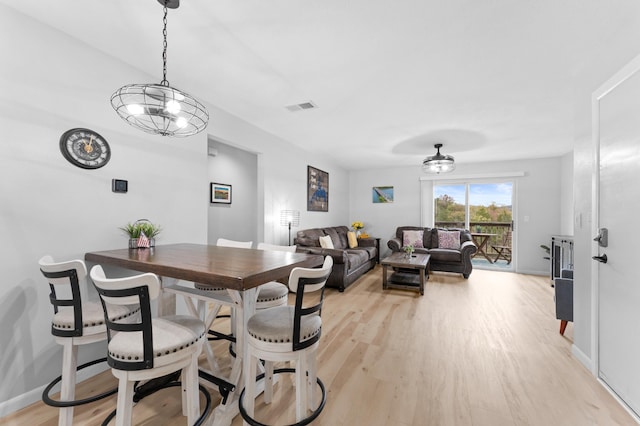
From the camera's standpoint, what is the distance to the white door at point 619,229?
1626mm

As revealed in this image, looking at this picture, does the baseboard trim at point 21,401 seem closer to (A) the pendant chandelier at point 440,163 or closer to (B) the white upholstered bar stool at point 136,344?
(B) the white upholstered bar stool at point 136,344

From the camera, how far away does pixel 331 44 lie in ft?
6.45

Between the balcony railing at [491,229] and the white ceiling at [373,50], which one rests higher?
the white ceiling at [373,50]

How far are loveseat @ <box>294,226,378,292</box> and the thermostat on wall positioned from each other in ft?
8.48

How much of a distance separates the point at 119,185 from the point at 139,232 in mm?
408

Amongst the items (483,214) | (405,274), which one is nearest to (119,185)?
(405,274)

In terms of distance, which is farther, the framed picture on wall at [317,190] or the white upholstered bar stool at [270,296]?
the framed picture on wall at [317,190]

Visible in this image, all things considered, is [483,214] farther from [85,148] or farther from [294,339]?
[85,148]

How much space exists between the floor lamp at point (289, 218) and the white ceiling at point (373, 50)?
5.21 ft

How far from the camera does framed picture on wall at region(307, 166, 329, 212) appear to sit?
5.26 metres

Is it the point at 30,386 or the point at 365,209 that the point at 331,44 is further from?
the point at 365,209

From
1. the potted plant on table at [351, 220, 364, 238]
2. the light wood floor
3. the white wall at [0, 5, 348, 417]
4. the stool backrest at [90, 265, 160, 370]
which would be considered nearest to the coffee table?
the light wood floor

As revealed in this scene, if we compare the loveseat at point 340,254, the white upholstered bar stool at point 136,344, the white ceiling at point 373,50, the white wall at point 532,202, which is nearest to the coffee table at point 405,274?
the loveseat at point 340,254

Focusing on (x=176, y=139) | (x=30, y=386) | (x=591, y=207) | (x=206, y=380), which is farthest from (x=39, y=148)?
(x=591, y=207)
